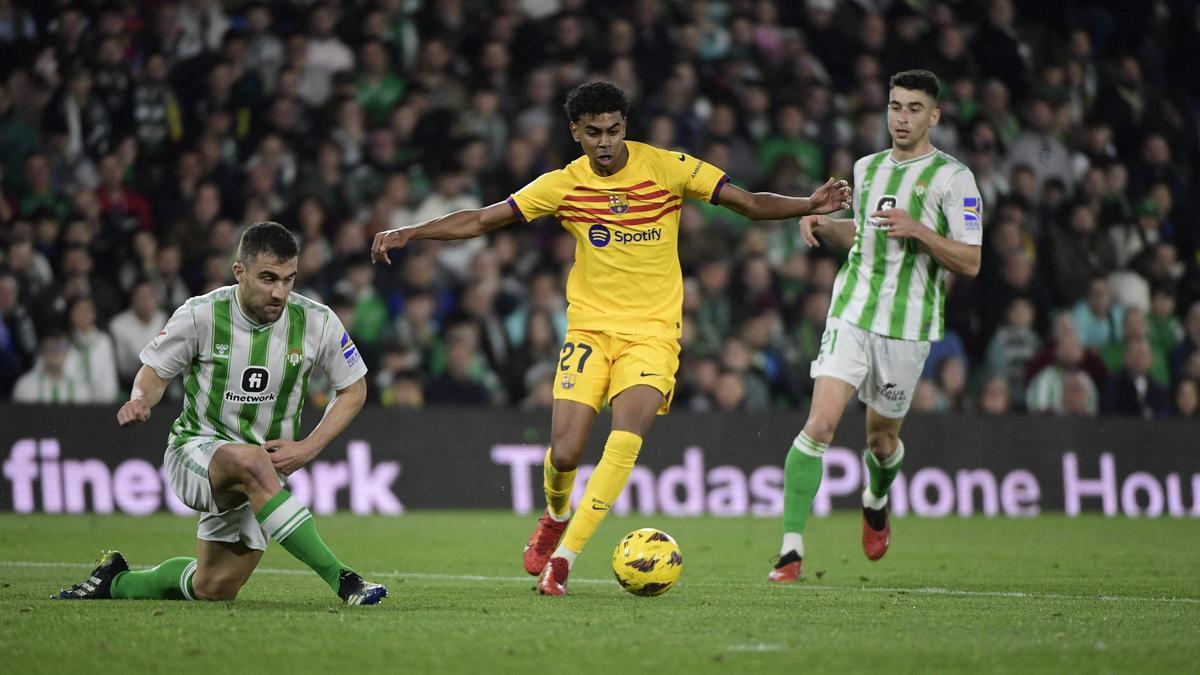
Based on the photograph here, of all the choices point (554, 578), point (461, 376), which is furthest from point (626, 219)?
point (461, 376)

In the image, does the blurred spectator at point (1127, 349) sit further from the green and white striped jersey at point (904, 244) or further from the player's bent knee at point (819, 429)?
the player's bent knee at point (819, 429)

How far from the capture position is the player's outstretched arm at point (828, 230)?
28.5 feet

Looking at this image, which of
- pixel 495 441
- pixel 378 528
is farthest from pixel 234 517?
pixel 495 441

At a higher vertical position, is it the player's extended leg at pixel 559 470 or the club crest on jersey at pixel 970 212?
the club crest on jersey at pixel 970 212

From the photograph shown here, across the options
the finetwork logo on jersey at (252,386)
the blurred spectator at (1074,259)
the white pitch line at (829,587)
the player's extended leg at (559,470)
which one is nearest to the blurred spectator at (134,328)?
the white pitch line at (829,587)

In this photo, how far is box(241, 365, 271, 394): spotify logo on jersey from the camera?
22.2 ft

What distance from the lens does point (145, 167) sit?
1495 cm

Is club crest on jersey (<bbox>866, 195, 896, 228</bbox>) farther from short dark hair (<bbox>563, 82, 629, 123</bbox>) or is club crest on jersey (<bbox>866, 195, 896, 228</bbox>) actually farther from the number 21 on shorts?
short dark hair (<bbox>563, 82, 629, 123</bbox>)

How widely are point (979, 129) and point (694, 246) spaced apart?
11.3 ft

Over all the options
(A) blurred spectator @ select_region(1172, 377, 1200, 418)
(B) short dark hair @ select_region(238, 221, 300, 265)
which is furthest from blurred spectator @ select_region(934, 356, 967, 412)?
(B) short dark hair @ select_region(238, 221, 300, 265)

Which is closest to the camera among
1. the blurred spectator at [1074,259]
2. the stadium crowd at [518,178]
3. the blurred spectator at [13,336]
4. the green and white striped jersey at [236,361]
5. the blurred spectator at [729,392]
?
the green and white striped jersey at [236,361]

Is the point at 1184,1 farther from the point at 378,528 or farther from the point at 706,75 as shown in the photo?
the point at 378,528

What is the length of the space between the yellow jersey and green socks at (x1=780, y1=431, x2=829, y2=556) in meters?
1.13

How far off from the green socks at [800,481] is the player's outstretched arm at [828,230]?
1.03 metres
